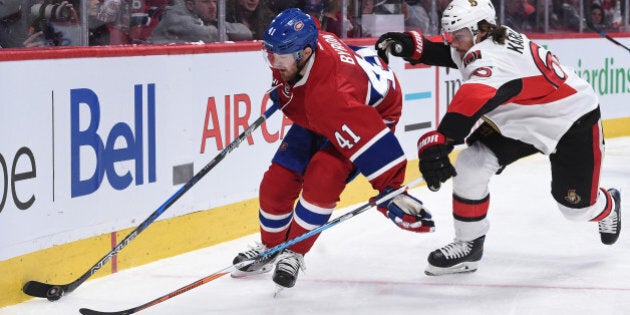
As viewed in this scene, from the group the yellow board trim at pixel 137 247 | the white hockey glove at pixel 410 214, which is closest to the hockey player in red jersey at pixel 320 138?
the white hockey glove at pixel 410 214

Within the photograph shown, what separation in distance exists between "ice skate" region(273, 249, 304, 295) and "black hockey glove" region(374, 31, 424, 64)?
36.3 inches

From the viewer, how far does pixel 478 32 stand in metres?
4.03

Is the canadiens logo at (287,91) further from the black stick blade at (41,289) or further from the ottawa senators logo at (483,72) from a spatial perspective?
the black stick blade at (41,289)

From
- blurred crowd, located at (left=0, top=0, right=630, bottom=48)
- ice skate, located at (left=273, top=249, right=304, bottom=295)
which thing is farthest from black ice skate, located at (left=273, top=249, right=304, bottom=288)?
blurred crowd, located at (left=0, top=0, right=630, bottom=48)

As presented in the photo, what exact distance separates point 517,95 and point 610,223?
38.6 inches

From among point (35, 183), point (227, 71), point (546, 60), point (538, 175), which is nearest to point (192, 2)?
point (227, 71)

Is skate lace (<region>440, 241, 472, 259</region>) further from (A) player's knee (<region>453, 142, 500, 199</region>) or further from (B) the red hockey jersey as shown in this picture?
(B) the red hockey jersey

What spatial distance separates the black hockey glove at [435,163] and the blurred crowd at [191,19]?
150cm

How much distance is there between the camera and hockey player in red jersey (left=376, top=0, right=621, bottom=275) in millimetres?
3818

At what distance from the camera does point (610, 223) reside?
458cm

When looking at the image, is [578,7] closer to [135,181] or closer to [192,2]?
[192,2]

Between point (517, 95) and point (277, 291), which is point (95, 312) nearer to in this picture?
point (277, 291)

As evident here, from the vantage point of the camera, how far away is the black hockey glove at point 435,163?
358 cm

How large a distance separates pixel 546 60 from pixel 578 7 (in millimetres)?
5248
